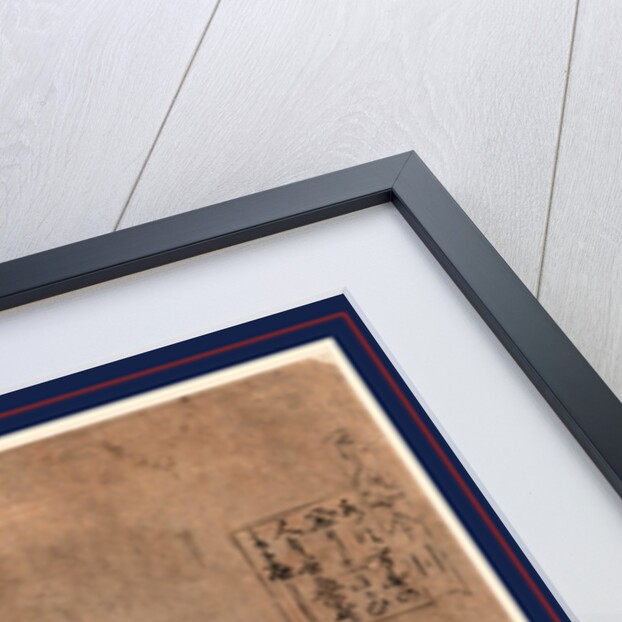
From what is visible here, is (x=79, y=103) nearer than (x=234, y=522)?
No

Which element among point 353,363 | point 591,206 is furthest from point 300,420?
point 591,206

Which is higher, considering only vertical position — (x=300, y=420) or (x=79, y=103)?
(x=79, y=103)

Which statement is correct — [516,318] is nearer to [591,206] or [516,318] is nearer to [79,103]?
[591,206]

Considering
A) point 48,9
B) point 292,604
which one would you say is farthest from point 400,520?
point 48,9

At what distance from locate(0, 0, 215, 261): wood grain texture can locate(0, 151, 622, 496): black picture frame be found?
40 millimetres

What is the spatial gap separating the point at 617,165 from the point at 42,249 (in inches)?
11.9

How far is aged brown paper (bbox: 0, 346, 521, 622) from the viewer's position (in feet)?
1.15

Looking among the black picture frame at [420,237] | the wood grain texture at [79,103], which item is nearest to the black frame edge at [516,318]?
the black picture frame at [420,237]

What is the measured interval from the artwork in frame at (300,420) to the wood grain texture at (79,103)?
4cm

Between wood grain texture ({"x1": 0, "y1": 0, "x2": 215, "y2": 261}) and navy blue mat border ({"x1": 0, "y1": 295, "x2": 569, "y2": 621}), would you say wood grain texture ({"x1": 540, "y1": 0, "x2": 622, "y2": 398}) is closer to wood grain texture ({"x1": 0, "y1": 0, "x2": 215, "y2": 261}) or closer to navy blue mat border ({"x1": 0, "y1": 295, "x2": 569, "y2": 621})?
navy blue mat border ({"x1": 0, "y1": 295, "x2": 569, "y2": 621})

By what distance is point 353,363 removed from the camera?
0.40 m

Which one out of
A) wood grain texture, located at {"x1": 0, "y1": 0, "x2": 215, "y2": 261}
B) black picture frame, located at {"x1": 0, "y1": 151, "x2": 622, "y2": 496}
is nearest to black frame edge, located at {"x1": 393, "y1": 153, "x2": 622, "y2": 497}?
black picture frame, located at {"x1": 0, "y1": 151, "x2": 622, "y2": 496}

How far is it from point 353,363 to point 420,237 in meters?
0.07

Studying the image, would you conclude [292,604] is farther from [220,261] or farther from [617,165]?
[617,165]
